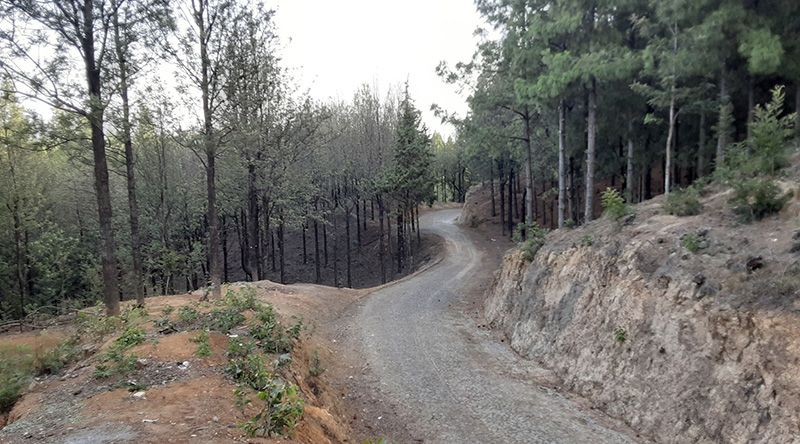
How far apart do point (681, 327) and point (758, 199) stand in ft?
12.1

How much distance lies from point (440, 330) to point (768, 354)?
9.85 metres

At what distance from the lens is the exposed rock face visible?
23.2ft

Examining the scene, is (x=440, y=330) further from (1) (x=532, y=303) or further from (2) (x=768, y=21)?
(2) (x=768, y=21)

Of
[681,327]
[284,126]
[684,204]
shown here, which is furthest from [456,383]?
[284,126]

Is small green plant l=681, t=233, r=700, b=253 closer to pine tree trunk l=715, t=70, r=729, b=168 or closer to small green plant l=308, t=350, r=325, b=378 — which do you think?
pine tree trunk l=715, t=70, r=729, b=168

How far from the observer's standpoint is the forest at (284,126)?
1270 centimetres

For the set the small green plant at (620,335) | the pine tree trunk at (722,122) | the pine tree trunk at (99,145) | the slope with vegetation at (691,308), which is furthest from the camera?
the pine tree trunk at (722,122)

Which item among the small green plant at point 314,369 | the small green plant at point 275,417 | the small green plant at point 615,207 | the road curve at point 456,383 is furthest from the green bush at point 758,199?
the small green plant at point 275,417

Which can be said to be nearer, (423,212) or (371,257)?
(371,257)

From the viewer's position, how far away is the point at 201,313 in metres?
12.5

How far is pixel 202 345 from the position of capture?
864 cm

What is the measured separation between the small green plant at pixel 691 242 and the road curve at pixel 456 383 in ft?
13.5

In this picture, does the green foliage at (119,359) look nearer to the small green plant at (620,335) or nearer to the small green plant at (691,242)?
the small green plant at (620,335)

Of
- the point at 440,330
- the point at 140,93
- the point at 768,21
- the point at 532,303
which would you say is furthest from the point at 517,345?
the point at 140,93
